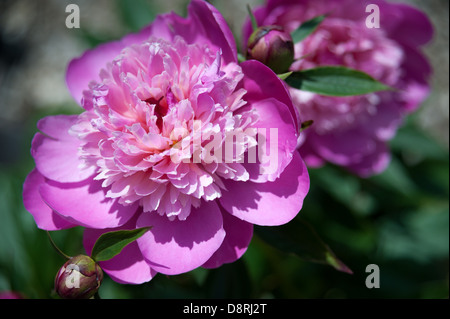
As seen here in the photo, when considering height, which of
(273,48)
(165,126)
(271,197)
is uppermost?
(273,48)

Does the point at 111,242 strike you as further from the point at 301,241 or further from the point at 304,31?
the point at 304,31

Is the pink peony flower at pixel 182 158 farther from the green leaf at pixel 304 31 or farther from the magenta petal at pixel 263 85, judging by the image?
the green leaf at pixel 304 31

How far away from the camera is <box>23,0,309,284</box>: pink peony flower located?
622 mm

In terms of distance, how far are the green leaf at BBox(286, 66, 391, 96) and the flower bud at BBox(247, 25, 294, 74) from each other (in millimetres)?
51

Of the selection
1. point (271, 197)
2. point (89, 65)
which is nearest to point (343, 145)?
point (271, 197)

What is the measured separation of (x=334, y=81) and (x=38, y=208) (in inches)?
19.2

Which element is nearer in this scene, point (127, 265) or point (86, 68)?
point (127, 265)

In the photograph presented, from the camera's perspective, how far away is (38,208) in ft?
2.25

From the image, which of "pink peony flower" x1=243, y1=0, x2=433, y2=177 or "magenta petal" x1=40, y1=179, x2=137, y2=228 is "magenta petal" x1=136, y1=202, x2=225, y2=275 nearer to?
"magenta petal" x1=40, y1=179, x2=137, y2=228

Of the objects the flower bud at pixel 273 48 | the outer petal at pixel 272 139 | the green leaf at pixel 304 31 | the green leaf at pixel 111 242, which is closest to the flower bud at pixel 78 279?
the green leaf at pixel 111 242

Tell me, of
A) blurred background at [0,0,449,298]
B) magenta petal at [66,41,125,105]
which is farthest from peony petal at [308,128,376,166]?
magenta petal at [66,41,125,105]

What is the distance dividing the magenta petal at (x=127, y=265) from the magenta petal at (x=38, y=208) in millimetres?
37

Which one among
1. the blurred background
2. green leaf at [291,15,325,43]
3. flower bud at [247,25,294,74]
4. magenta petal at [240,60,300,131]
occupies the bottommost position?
the blurred background
